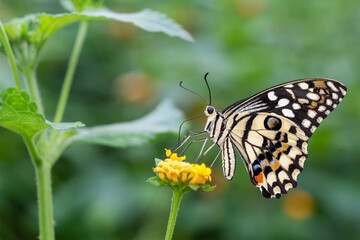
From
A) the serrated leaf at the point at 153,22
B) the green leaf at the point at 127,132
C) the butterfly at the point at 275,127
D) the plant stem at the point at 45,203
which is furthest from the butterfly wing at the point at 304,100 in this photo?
the plant stem at the point at 45,203

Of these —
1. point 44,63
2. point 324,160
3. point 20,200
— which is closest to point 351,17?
point 324,160

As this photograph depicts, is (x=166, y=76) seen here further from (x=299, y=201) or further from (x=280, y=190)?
(x=280, y=190)

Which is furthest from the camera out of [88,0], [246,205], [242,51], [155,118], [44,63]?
[242,51]

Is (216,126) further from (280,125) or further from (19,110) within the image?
(19,110)

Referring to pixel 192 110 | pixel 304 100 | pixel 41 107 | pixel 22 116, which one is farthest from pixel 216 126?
pixel 192 110

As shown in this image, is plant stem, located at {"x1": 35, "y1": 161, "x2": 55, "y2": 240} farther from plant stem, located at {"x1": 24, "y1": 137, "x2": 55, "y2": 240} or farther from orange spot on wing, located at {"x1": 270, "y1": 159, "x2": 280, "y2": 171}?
orange spot on wing, located at {"x1": 270, "y1": 159, "x2": 280, "y2": 171}

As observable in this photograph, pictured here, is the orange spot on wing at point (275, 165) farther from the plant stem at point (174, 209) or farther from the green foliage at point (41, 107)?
the plant stem at point (174, 209)

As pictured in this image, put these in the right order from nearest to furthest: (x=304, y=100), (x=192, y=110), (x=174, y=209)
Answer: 1. (x=174, y=209)
2. (x=304, y=100)
3. (x=192, y=110)

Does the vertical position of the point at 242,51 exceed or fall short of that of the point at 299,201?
it exceeds it
